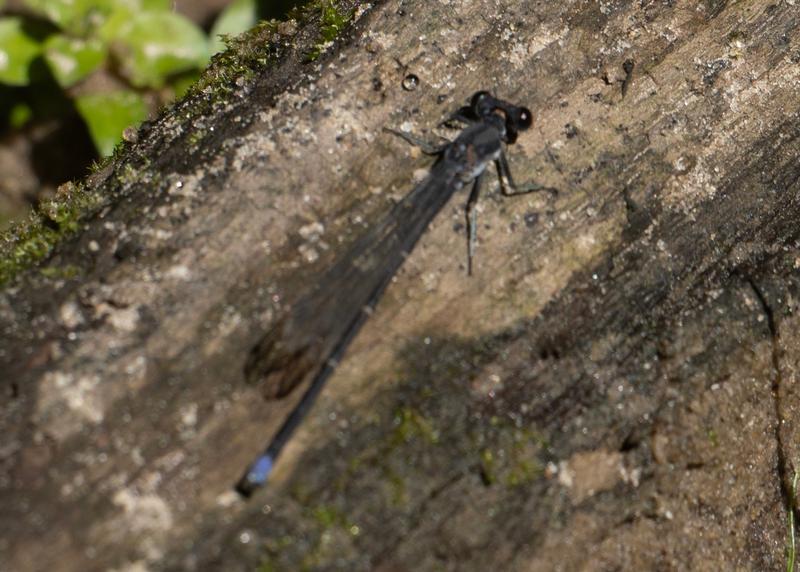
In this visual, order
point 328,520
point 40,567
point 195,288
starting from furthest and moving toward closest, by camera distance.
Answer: point 195,288, point 328,520, point 40,567

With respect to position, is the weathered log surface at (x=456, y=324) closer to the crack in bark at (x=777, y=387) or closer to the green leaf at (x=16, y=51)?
the crack in bark at (x=777, y=387)

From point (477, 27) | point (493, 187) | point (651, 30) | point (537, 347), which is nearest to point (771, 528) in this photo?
point (537, 347)

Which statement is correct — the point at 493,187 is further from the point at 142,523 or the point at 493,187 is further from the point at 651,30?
the point at 142,523

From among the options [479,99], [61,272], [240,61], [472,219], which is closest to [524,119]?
[479,99]

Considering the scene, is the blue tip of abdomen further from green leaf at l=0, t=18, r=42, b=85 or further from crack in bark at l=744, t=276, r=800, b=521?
green leaf at l=0, t=18, r=42, b=85

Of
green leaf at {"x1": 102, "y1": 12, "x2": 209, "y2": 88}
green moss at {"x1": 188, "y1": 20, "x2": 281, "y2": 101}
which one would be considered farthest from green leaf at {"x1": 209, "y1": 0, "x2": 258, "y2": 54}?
green moss at {"x1": 188, "y1": 20, "x2": 281, "y2": 101}
